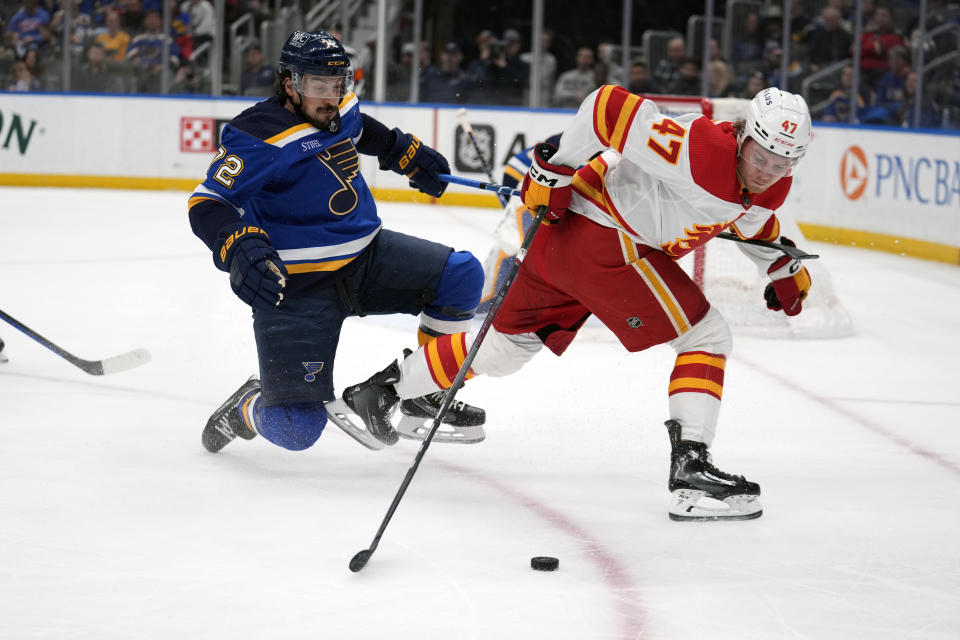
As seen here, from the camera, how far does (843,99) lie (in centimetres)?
849

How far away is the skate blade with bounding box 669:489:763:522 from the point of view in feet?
8.89

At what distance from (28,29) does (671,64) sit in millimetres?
Result: 5059

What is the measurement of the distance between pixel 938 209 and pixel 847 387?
3.27 metres

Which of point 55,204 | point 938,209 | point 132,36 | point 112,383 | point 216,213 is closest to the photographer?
point 216,213

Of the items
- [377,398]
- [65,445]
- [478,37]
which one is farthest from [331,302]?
[478,37]

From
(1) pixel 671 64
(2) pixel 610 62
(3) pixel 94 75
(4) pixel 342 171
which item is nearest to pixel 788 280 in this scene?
(4) pixel 342 171

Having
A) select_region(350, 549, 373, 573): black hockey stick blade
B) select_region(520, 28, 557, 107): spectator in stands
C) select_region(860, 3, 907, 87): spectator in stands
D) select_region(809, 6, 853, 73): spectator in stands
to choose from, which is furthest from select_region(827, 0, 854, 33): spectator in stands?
select_region(350, 549, 373, 573): black hockey stick blade

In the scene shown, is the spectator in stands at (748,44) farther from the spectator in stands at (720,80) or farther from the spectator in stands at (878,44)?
the spectator in stands at (878,44)

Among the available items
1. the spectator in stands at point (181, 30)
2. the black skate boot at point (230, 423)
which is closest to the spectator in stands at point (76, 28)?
the spectator in stands at point (181, 30)

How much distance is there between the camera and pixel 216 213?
2.79m

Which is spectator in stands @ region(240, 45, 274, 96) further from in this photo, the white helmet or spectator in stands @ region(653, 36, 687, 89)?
the white helmet

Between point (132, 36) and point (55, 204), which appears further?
point (132, 36)

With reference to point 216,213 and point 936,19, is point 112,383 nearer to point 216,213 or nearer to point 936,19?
point 216,213

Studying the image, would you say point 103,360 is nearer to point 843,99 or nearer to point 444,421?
point 444,421
